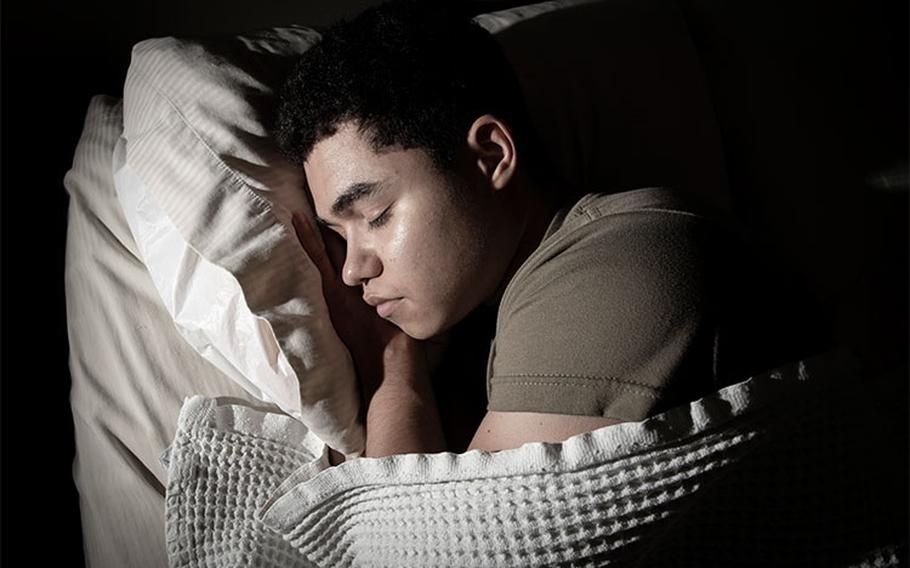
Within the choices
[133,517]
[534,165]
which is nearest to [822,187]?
[534,165]

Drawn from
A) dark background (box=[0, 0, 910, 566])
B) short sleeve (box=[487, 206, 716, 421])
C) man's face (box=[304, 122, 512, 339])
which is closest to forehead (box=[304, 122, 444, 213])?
man's face (box=[304, 122, 512, 339])

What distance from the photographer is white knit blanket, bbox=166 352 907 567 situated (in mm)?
901

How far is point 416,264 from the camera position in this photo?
1.02 m

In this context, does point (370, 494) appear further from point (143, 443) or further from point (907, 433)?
point (907, 433)

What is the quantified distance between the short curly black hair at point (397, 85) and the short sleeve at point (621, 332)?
0.74ft

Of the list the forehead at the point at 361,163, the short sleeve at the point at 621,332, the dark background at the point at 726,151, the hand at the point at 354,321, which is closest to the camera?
the short sleeve at the point at 621,332

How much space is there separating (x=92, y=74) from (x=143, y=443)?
0.57m

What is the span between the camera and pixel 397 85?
102cm

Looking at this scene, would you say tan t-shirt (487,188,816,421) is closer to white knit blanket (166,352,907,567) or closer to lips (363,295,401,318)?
white knit blanket (166,352,907,567)

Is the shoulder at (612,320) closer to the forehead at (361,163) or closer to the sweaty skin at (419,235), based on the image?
Result: the sweaty skin at (419,235)

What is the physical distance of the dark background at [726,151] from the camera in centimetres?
126

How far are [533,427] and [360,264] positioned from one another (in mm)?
293

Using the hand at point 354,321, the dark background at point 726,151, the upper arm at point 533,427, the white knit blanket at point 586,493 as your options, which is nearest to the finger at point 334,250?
the hand at point 354,321

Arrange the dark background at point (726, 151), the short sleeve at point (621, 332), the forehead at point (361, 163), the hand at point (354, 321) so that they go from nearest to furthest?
the short sleeve at point (621, 332), the forehead at point (361, 163), the hand at point (354, 321), the dark background at point (726, 151)
